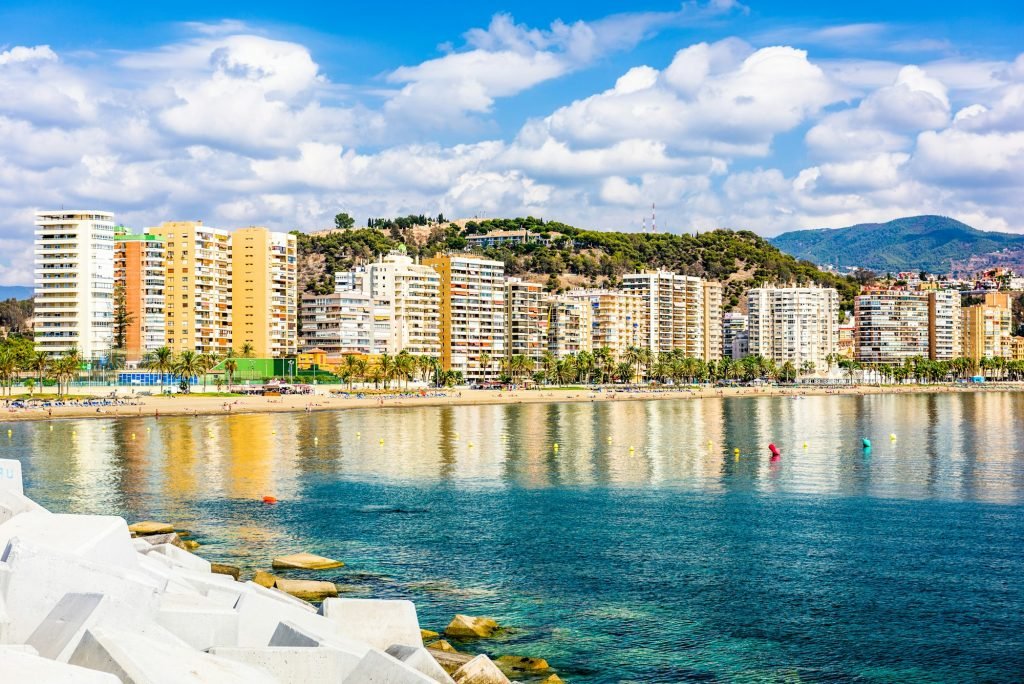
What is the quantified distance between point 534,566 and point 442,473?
91.7 ft

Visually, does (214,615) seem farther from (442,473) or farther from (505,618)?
(442,473)

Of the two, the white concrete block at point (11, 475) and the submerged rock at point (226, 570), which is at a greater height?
the white concrete block at point (11, 475)

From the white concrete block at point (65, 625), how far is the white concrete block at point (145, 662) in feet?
0.66

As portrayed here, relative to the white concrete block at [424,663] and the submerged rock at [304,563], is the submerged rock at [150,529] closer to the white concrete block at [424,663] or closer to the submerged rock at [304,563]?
the submerged rock at [304,563]

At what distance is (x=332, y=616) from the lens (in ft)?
72.0

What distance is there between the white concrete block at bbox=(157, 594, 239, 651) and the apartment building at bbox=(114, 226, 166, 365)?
15153cm

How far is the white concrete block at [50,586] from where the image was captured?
16047mm

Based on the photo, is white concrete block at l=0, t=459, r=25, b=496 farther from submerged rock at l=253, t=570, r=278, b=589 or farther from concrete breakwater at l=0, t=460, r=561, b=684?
submerged rock at l=253, t=570, r=278, b=589

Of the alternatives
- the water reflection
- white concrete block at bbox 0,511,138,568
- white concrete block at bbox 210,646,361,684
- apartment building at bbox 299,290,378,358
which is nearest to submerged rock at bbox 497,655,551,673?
white concrete block at bbox 210,646,361,684

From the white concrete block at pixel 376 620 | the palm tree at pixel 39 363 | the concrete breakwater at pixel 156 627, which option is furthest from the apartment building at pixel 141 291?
the white concrete block at pixel 376 620

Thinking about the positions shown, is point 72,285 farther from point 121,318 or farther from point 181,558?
point 181,558

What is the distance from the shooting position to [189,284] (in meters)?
162

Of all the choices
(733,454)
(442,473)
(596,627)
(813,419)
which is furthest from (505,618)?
(813,419)

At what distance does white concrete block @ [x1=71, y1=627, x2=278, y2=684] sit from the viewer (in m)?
14.2
